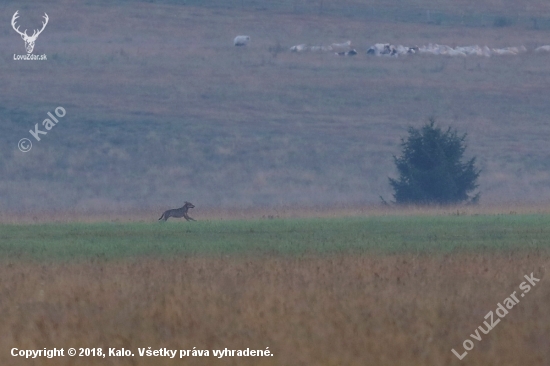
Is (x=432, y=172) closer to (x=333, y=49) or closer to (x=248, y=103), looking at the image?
(x=248, y=103)

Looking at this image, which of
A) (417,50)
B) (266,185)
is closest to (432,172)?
(266,185)

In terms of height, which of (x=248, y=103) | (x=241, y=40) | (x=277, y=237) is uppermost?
(x=241, y=40)

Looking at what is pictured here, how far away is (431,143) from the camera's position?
4606cm

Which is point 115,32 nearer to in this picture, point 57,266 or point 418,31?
point 418,31

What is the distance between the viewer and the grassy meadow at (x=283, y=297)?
13734mm

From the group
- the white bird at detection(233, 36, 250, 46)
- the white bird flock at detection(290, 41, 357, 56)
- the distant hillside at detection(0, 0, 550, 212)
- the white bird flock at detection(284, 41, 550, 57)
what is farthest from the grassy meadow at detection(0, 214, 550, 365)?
the white bird at detection(233, 36, 250, 46)

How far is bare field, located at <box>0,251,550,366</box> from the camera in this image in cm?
1354

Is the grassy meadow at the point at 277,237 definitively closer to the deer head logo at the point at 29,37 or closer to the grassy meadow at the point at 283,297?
the grassy meadow at the point at 283,297

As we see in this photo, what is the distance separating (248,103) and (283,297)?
209ft

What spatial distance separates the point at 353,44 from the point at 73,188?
37.3 meters

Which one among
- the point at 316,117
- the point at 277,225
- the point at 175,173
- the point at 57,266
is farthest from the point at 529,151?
the point at 57,266

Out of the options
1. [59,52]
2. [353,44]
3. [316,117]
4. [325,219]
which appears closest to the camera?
[325,219]

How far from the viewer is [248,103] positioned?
8006 cm

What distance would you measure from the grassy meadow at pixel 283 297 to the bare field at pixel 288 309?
0.07ft
